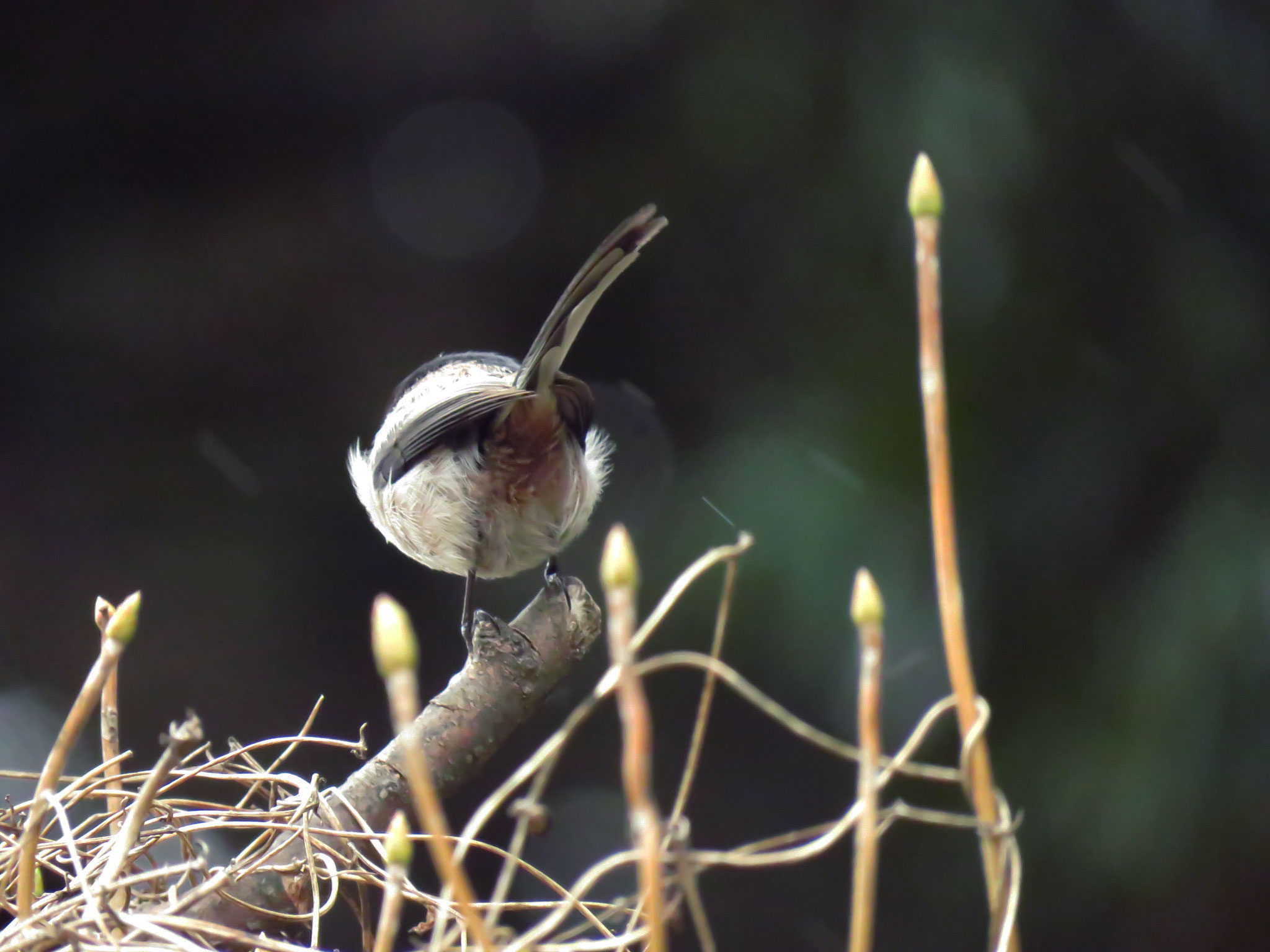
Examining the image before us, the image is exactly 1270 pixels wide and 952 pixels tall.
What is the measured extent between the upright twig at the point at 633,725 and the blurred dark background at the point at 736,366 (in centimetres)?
169

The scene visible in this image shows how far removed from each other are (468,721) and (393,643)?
66 cm

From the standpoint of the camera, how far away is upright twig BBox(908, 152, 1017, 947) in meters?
0.30

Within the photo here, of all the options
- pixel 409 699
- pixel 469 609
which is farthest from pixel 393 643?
pixel 469 609

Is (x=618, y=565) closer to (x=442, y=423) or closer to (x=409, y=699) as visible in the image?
(x=409, y=699)

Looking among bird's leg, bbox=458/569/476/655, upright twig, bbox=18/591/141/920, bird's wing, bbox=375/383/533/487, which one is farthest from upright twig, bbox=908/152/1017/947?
bird's leg, bbox=458/569/476/655

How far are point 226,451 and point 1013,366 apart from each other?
1.83 m

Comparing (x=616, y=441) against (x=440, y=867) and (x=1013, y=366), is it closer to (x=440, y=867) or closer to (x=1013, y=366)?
(x=1013, y=366)

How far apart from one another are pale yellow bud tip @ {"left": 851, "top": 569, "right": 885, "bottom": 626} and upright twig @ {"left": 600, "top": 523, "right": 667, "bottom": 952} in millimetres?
64

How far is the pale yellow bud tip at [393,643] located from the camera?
0.27m

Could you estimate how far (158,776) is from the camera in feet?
1.27

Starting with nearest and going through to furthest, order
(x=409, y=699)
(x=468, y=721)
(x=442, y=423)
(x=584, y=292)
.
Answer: (x=409, y=699), (x=468, y=721), (x=584, y=292), (x=442, y=423)

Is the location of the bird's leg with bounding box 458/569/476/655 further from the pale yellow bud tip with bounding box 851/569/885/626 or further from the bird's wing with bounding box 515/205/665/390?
the pale yellow bud tip with bounding box 851/569/885/626

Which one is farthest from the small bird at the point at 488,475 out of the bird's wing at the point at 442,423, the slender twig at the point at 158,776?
the slender twig at the point at 158,776

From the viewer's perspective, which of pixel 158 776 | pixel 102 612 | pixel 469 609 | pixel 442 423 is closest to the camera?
pixel 158 776
